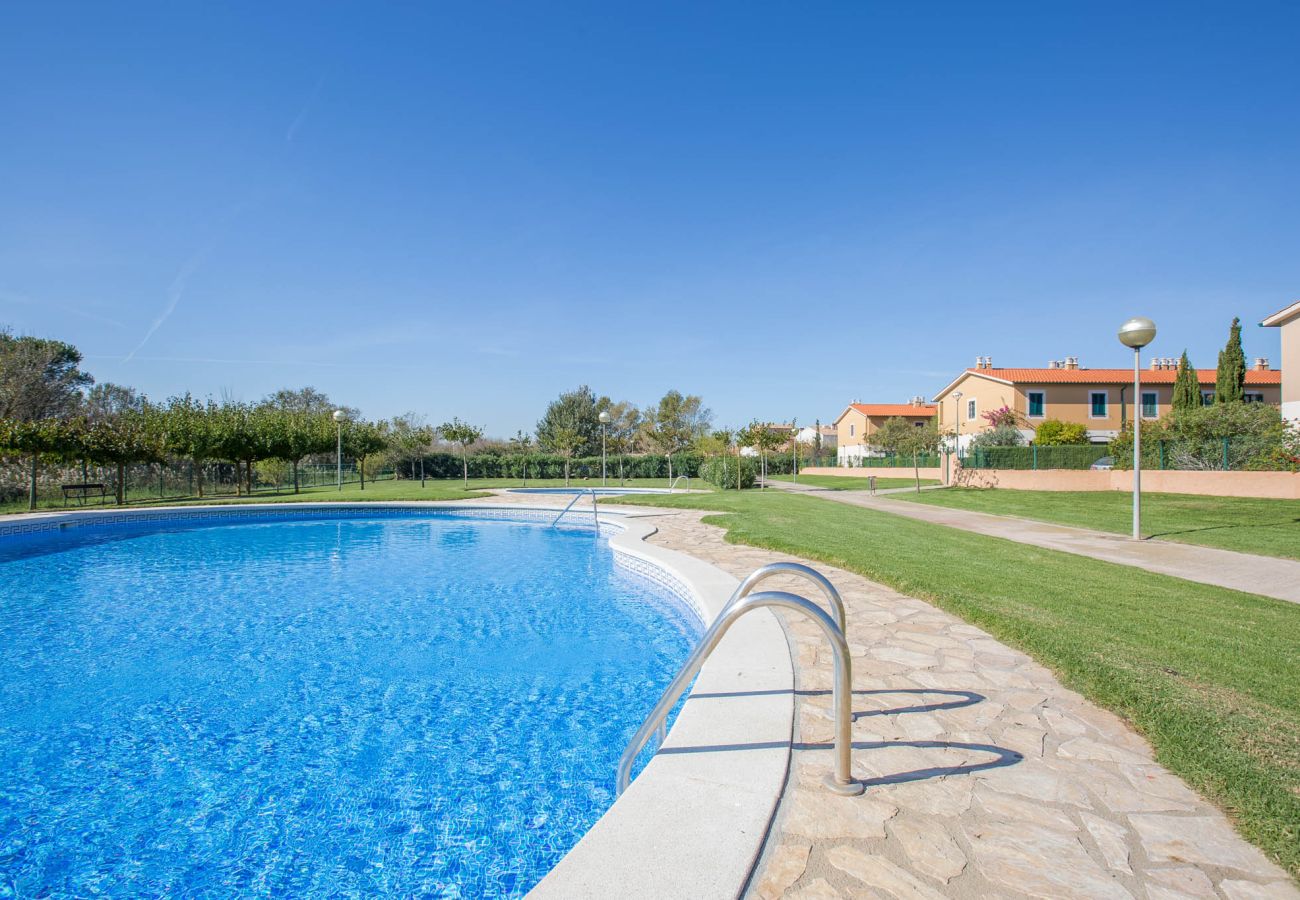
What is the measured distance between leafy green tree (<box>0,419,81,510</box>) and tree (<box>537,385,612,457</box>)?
3518cm

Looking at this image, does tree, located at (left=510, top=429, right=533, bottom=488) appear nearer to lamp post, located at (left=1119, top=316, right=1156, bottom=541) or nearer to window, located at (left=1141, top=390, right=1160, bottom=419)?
lamp post, located at (left=1119, top=316, right=1156, bottom=541)

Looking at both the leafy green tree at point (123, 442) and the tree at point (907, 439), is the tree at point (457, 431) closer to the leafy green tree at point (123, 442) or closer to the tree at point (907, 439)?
the leafy green tree at point (123, 442)

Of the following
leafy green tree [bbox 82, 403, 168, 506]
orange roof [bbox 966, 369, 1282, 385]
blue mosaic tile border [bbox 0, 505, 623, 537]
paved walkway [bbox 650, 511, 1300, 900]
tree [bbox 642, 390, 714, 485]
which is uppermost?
orange roof [bbox 966, 369, 1282, 385]

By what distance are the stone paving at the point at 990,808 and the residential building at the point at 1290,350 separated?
26.3 m

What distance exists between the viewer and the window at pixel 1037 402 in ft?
121

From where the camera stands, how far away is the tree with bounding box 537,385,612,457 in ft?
177

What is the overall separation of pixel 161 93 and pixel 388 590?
10.6 m

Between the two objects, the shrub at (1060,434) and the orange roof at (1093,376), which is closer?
the shrub at (1060,434)

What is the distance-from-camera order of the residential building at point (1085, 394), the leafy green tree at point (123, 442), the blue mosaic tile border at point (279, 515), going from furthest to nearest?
the residential building at point (1085, 394) → the leafy green tree at point (123, 442) → the blue mosaic tile border at point (279, 515)

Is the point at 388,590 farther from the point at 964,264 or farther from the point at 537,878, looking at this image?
the point at 964,264

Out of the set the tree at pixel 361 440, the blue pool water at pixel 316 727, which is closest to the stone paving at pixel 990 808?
the blue pool water at pixel 316 727

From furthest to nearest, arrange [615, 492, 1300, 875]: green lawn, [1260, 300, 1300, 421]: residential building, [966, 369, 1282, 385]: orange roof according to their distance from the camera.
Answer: [966, 369, 1282, 385]: orange roof, [1260, 300, 1300, 421]: residential building, [615, 492, 1300, 875]: green lawn

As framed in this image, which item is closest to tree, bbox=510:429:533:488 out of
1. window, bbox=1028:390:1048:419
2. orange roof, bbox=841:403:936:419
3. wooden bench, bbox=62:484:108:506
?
wooden bench, bbox=62:484:108:506

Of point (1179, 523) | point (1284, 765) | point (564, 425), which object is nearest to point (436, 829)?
point (1284, 765)
